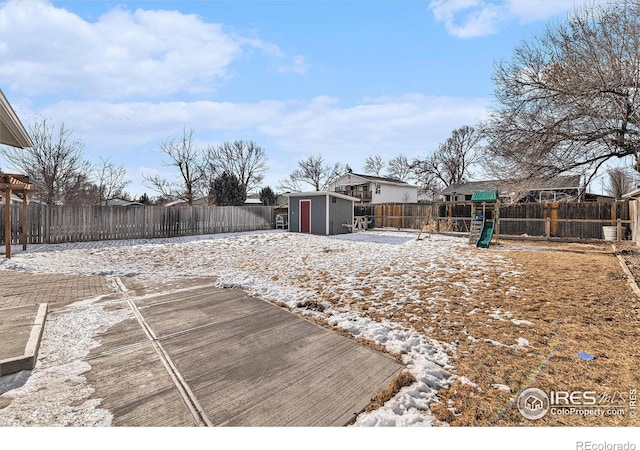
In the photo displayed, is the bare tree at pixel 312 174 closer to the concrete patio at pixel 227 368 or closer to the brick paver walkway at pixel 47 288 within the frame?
the brick paver walkway at pixel 47 288

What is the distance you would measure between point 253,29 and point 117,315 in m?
4.70

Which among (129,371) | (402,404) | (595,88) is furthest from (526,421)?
(595,88)

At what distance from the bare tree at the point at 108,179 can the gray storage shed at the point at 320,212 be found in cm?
1399

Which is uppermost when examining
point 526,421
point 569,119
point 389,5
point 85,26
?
point 389,5

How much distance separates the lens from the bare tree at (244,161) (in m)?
35.2

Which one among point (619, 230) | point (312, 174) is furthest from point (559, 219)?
point (312, 174)

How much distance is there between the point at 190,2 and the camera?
402 centimetres

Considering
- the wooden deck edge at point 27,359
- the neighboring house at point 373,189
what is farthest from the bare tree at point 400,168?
the wooden deck edge at point 27,359

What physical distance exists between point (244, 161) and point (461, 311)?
35.2 meters

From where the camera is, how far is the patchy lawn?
7.23ft

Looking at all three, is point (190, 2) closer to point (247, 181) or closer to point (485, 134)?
point (485, 134)

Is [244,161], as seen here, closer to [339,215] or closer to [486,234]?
[339,215]

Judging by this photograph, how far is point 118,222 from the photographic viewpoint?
1260cm

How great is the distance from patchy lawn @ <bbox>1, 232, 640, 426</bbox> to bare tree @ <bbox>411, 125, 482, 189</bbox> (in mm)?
26971
